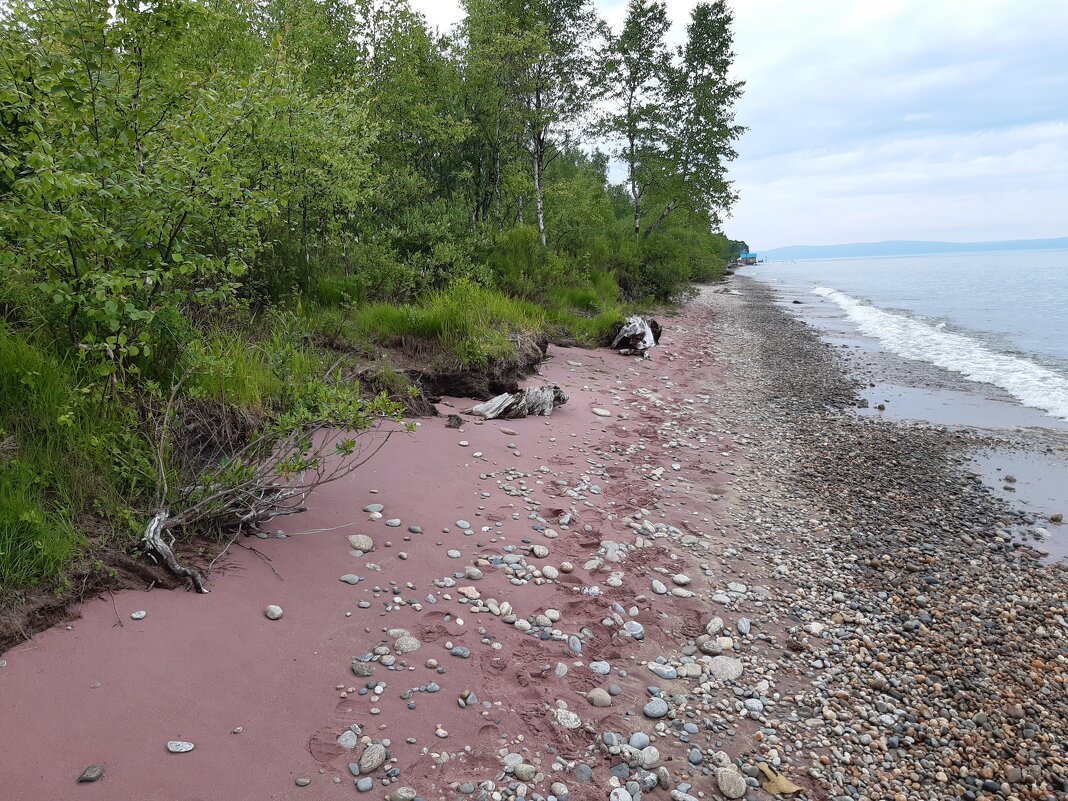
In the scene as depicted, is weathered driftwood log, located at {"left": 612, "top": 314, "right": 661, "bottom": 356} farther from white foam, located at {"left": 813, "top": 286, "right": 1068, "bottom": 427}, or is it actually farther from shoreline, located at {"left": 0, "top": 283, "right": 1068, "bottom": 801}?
white foam, located at {"left": 813, "top": 286, "right": 1068, "bottom": 427}

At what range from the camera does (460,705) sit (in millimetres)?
3879

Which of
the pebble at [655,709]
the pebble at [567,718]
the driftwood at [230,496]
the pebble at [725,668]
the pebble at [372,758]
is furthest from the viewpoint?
the pebble at [725,668]

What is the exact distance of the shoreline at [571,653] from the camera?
130 inches

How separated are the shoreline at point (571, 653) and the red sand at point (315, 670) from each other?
0.05 ft

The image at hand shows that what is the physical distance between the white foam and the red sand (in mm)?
14216

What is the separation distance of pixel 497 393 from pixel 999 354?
21.0 m

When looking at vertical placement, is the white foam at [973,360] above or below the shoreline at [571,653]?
below

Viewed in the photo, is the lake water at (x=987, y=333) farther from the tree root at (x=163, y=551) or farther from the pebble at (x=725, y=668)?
the tree root at (x=163, y=551)

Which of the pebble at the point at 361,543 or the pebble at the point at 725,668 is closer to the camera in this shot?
the pebble at the point at 725,668

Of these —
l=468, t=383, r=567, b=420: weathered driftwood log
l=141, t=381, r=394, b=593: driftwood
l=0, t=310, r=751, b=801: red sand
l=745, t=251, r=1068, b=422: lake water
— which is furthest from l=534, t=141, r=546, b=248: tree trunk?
l=141, t=381, r=394, b=593: driftwood

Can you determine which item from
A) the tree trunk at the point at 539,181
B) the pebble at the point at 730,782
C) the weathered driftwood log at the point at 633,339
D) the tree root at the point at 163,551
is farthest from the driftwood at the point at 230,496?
the tree trunk at the point at 539,181

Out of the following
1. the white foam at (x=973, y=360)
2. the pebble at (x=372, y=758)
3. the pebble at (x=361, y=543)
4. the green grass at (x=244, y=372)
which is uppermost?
the green grass at (x=244, y=372)

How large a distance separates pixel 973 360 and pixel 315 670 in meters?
23.6

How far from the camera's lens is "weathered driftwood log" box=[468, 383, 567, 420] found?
30.6ft
